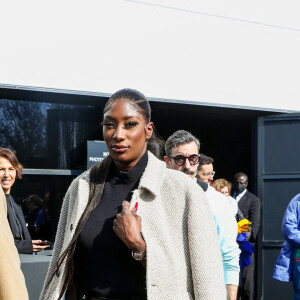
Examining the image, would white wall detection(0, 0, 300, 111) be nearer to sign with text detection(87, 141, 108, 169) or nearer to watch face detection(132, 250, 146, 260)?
sign with text detection(87, 141, 108, 169)

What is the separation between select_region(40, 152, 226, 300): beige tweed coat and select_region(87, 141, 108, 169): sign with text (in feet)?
18.9

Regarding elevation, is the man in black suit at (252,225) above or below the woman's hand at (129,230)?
below

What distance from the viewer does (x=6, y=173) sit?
243 inches

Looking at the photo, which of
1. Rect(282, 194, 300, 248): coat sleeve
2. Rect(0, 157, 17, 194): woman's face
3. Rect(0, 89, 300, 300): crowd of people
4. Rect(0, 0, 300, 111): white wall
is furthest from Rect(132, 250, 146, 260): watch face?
Rect(0, 0, 300, 111): white wall

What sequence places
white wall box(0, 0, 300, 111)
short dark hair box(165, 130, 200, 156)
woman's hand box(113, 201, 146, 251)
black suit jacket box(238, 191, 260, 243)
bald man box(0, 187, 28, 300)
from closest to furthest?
bald man box(0, 187, 28, 300)
woman's hand box(113, 201, 146, 251)
short dark hair box(165, 130, 200, 156)
white wall box(0, 0, 300, 111)
black suit jacket box(238, 191, 260, 243)

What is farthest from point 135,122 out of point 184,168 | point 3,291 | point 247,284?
point 247,284

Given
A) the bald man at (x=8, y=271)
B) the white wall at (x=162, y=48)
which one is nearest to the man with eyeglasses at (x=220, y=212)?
the bald man at (x=8, y=271)

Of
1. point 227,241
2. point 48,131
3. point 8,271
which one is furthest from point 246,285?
point 8,271

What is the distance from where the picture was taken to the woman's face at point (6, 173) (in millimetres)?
6129

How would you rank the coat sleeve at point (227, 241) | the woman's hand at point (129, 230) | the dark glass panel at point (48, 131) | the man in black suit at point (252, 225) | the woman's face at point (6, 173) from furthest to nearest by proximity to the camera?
the man in black suit at point (252, 225) < the dark glass panel at point (48, 131) < the woman's face at point (6, 173) < the coat sleeve at point (227, 241) < the woman's hand at point (129, 230)

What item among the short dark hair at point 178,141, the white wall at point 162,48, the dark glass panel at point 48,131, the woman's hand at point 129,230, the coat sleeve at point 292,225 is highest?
the white wall at point 162,48

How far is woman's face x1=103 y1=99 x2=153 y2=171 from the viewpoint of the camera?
2.88 meters

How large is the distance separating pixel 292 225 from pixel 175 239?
428 centimetres

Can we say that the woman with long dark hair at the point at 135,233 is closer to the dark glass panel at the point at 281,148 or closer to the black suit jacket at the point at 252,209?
the black suit jacket at the point at 252,209
